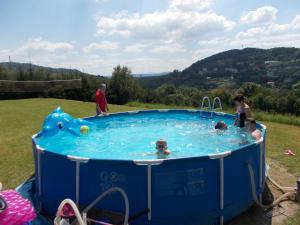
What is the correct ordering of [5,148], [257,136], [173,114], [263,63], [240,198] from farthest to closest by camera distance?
[263,63]
[173,114]
[5,148]
[257,136]
[240,198]

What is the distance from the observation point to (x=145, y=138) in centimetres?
1073

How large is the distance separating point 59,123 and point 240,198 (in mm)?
6063

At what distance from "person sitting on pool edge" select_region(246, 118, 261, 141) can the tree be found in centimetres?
4213

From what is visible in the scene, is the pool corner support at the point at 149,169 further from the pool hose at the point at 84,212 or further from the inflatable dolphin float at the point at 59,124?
the inflatable dolphin float at the point at 59,124

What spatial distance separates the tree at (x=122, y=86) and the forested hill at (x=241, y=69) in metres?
40.0

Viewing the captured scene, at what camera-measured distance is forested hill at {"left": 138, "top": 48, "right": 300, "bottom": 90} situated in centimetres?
11094

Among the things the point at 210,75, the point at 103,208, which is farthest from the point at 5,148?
the point at 210,75

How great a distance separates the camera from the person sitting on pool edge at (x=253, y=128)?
7.73 meters

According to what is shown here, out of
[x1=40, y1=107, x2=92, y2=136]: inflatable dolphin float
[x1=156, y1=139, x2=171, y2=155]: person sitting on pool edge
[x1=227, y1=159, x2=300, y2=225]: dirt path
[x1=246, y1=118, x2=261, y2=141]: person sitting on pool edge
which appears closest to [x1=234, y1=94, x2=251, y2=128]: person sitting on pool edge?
[x1=246, y1=118, x2=261, y2=141]: person sitting on pool edge

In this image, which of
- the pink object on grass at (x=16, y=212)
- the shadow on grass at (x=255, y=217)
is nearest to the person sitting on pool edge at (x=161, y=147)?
the shadow on grass at (x=255, y=217)

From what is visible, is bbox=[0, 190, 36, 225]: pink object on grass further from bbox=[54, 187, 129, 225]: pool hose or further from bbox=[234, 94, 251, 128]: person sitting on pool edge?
bbox=[234, 94, 251, 128]: person sitting on pool edge

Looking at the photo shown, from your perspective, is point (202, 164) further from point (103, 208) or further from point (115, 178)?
point (103, 208)

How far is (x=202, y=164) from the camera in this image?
5480 mm

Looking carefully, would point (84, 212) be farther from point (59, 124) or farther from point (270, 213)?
point (59, 124)
